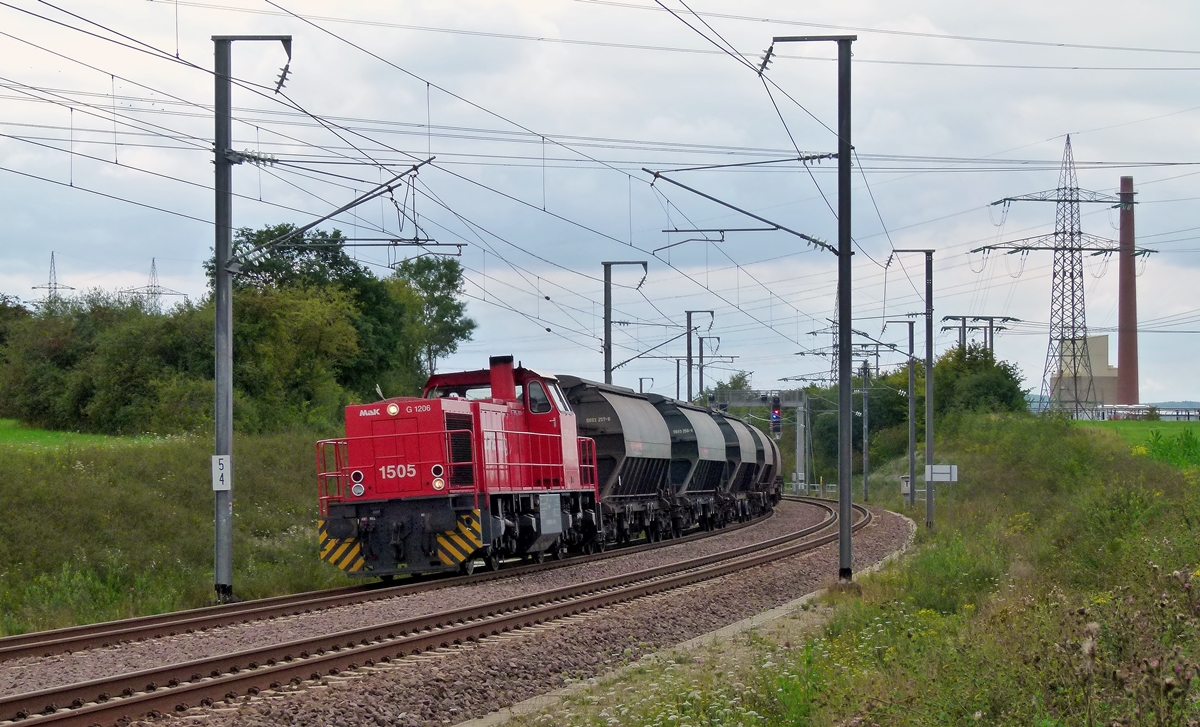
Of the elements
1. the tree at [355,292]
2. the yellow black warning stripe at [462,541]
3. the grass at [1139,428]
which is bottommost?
the yellow black warning stripe at [462,541]

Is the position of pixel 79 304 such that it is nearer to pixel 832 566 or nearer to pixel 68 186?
pixel 68 186

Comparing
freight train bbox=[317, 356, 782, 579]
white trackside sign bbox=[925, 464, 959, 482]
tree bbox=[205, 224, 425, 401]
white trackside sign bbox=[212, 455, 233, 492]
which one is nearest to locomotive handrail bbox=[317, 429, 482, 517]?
freight train bbox=[317, 356, 782, 579]

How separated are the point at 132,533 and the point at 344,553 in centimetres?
402

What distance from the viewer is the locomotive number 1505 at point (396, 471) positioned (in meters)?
17.7

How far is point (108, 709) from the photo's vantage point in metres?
7.84

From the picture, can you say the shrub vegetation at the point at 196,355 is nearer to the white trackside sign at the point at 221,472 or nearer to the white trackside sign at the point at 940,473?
the white trackside sign at the point at 221,472

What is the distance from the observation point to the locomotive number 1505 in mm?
17719

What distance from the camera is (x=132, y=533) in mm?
18766

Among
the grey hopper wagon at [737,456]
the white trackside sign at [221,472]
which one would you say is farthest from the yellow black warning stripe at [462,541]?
the grey hopper wagon at [737,456]

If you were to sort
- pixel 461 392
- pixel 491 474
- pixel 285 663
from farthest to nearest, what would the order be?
pixel 461 392 → pixel 491 474 → pixel 285 663

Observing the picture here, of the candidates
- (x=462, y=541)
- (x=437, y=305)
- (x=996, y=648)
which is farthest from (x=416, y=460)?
(x=437, y=305)

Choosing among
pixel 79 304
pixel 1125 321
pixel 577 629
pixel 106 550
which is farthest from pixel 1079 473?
pixel 1125 321

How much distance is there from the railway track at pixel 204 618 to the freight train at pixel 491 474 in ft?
2.13

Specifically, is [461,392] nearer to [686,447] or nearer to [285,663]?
[686,447]
